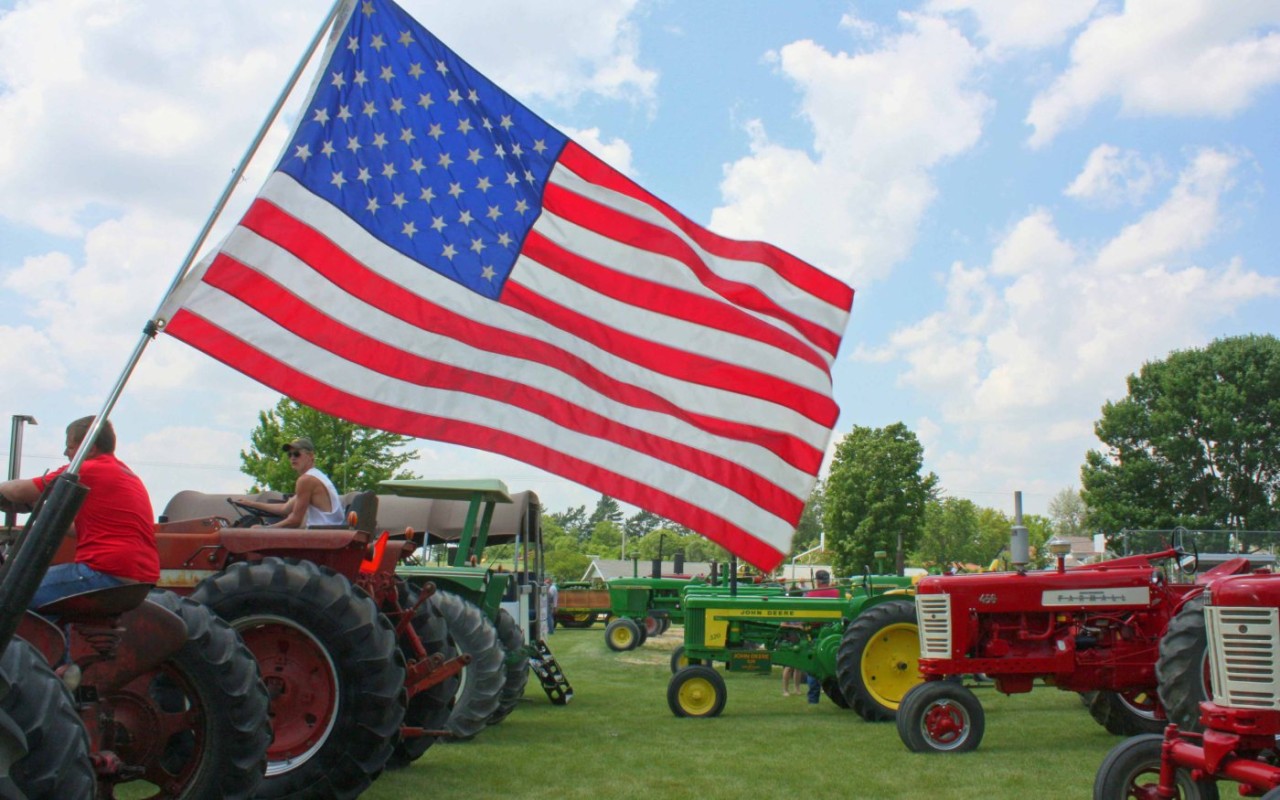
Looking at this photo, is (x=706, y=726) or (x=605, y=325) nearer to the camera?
(x=605, y=325)

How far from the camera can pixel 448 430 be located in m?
5.34

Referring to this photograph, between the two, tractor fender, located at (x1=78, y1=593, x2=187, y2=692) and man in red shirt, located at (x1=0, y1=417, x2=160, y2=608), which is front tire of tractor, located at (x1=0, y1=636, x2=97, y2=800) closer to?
man in red shirt, located at (x1=0, y1=417, x2=160, y2=608)

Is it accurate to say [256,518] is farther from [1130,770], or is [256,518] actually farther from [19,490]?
[1130,770]

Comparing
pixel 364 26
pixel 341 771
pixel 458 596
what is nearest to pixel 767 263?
pixel 364 26

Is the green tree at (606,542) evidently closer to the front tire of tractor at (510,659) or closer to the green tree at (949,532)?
the green tree at (949,532)

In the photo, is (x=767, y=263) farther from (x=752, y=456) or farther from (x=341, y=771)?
(x=341, y=771)

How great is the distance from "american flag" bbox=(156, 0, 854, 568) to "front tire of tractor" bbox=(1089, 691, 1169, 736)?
594cm

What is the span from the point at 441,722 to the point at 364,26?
14.8ft

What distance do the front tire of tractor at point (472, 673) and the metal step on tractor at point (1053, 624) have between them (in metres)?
3.50

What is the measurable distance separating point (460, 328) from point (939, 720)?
571 centimetres

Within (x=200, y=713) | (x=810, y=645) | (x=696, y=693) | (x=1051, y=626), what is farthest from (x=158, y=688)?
(x=810, y=645)

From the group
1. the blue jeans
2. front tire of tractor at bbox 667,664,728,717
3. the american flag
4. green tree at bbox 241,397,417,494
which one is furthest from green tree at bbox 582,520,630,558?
the blue jeans

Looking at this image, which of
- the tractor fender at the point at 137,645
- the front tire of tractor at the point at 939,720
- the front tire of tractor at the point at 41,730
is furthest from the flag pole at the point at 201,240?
the front tire of tractor at the point at 939,720

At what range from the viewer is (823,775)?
8.20m
